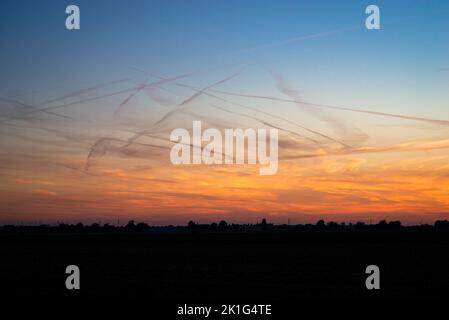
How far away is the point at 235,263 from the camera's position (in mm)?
41562

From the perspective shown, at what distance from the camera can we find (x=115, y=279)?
31172 millimetres
